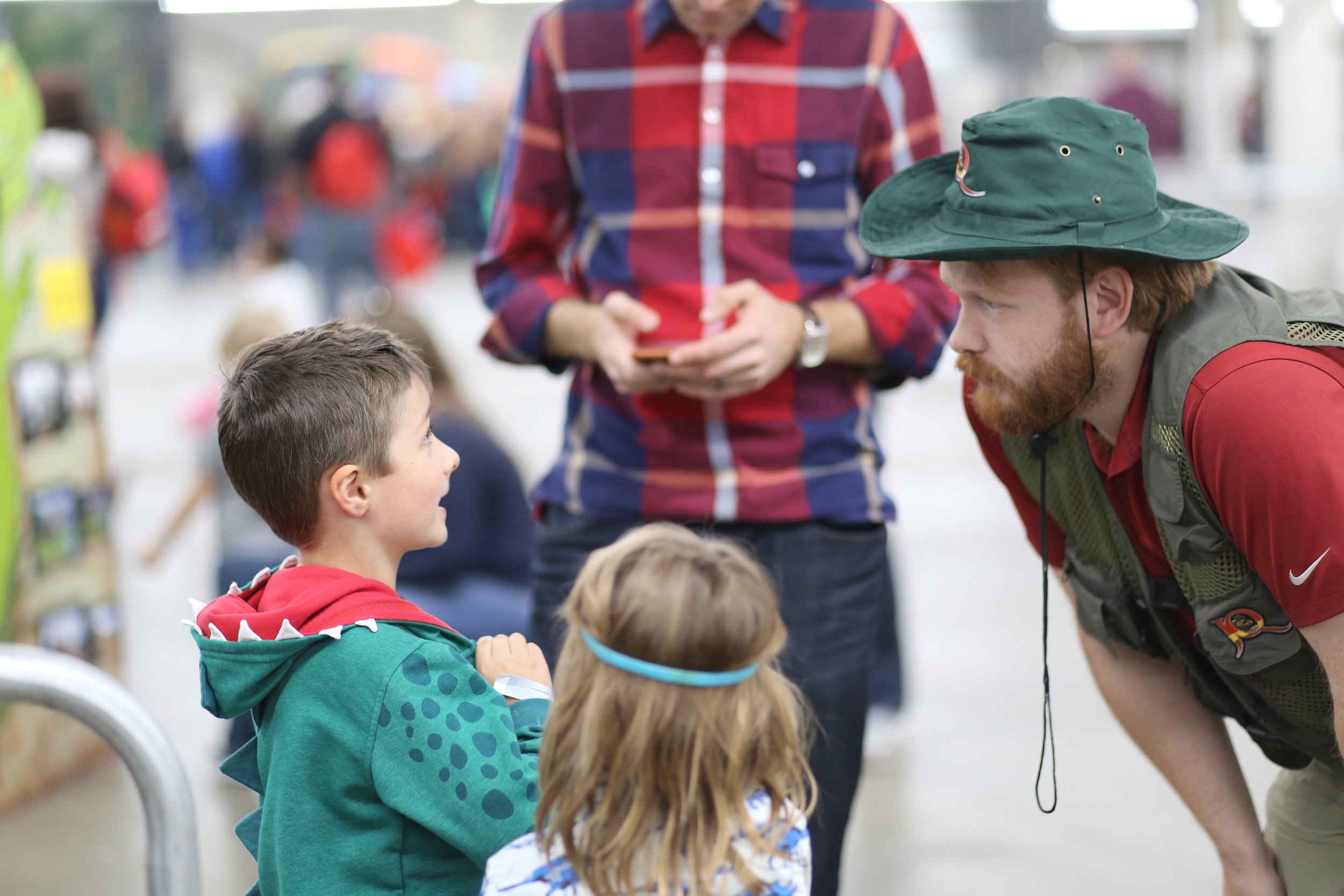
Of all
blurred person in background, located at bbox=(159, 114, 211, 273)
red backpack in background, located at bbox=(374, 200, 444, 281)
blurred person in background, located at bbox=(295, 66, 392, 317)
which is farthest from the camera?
blurred person in background, located at bbox=(159, 114, 211, 273)

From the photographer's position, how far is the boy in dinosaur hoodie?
4.86 feet

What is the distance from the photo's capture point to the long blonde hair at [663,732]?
1357mm

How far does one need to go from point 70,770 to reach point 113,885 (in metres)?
0.68

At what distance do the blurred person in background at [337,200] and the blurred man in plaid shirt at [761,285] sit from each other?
7457mm

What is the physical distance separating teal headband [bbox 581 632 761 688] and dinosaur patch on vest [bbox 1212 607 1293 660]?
28.8 inches

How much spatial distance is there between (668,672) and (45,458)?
2960 mm

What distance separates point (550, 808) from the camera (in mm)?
1402

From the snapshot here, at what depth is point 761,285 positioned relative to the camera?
88.9 inches

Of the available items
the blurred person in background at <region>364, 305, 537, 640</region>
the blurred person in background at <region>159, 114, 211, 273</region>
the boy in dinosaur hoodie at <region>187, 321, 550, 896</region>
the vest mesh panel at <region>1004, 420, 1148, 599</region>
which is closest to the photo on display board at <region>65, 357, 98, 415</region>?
the blurred person in background at <region>364, 305, 537, 640</region>

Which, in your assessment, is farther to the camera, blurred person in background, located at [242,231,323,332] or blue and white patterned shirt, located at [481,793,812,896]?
blurred person in background, located at [242,231,323,332]

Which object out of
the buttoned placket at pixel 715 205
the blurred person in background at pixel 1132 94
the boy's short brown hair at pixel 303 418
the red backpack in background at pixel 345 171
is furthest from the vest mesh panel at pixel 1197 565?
the red backpack in background at pixel 345 171

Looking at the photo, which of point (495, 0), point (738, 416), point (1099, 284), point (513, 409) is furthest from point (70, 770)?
point (495, 0)

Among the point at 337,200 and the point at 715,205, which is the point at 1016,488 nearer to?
the point at 715,205

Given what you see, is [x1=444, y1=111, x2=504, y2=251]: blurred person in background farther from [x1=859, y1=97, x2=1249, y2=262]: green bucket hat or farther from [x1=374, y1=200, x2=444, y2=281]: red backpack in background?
[x1=859, y1=97, x2=1249, y2=262]: green bucket hat
